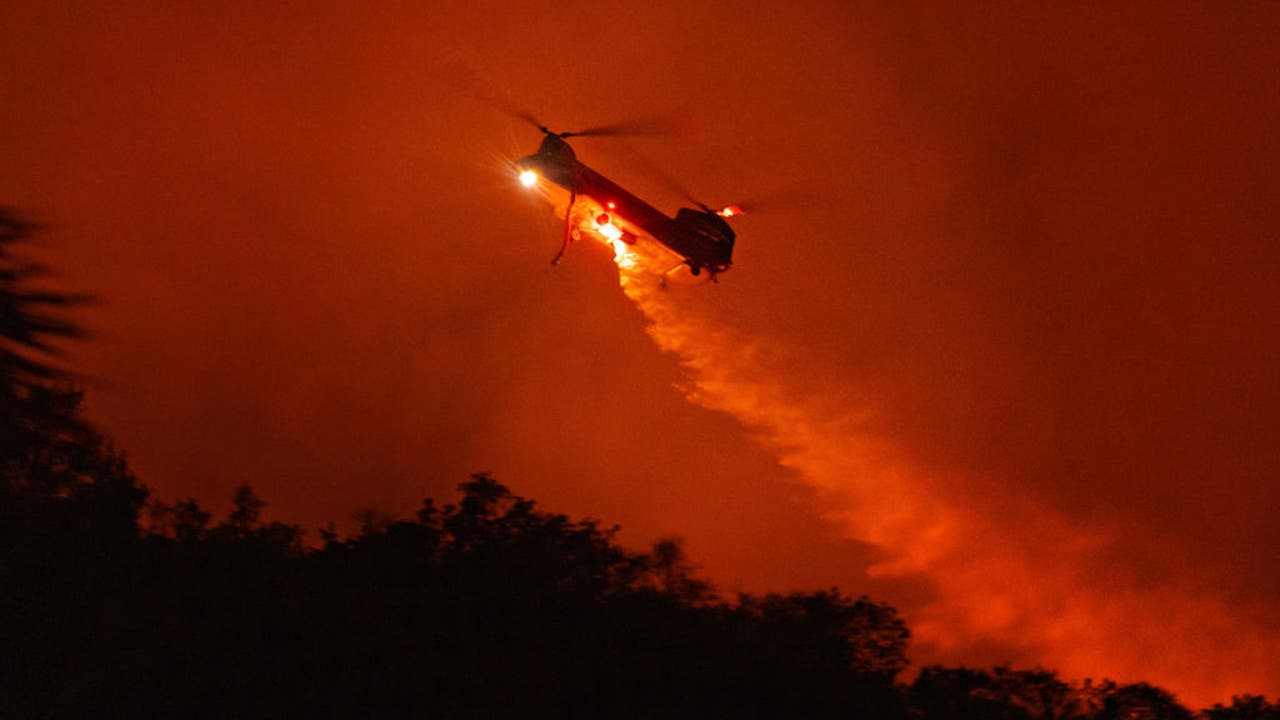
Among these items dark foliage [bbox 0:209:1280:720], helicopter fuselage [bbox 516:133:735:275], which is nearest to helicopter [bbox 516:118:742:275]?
helicopter fuselage [bbox 516:133:735:275]

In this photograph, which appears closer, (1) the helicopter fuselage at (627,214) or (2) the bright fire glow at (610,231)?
(1) the helicopter fuselage at (627,214)

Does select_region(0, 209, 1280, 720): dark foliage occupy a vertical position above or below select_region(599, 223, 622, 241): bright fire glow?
below

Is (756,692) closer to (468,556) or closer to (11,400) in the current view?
(468,556)

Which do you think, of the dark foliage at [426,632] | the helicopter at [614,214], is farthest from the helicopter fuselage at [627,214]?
the dark foliage at [426,632]

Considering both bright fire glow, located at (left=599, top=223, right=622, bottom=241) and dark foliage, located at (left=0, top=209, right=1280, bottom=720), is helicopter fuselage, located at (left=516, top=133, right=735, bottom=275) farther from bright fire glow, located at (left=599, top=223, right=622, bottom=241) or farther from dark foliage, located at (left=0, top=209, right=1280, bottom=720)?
dark foliage, located at (left=0, top=209, right=1280, bottom=720)

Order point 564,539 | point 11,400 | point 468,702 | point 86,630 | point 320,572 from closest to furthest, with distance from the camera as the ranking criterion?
1. point 468,702
2. point 86,630
3. point 320,572
4. point 564,539
5. point 11,400

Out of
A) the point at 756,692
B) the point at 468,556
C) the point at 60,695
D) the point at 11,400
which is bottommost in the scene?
the point at 60,695

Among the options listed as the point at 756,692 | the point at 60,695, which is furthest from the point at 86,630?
the point at 756,692

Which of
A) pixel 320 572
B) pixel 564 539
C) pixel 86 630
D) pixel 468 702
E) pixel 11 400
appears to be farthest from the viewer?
pixel 11 400

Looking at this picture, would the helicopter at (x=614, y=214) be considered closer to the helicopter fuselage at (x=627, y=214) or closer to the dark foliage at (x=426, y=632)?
the helicopter fuselage at (x=627, y=214)
